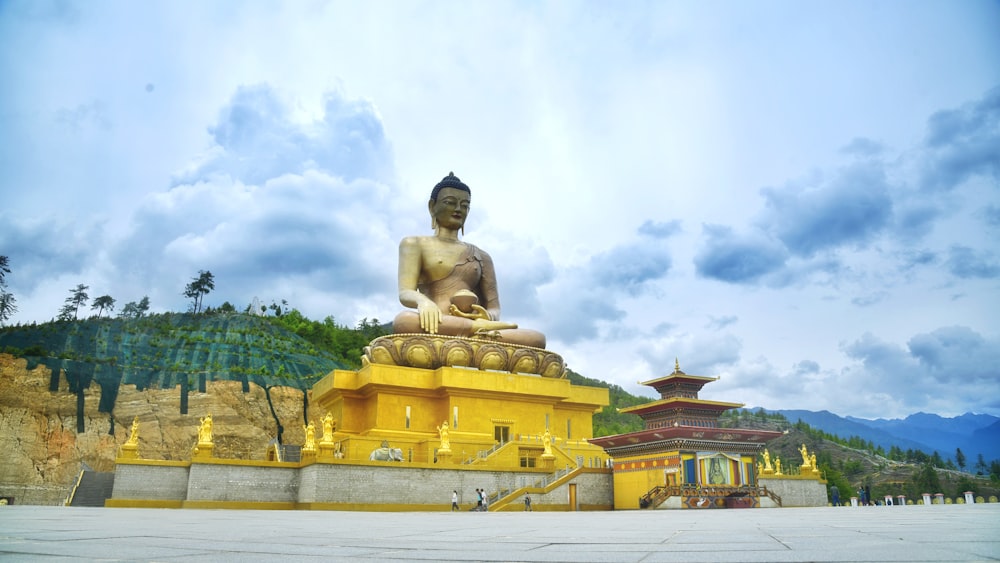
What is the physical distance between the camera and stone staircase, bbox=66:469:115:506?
1953 cm

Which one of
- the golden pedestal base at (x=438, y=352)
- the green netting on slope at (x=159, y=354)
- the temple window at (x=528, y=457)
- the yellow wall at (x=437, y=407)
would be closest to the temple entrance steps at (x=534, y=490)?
the temple window at (x=528, y=457)

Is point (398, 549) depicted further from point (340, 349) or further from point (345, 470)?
point (340, 349)

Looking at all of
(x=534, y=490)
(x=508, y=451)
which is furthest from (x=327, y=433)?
(x=534, y=490)

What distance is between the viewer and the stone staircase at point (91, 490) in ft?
64.1

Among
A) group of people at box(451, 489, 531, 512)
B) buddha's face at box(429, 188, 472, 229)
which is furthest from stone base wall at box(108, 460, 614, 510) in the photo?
buddha's face at box(429, 188, 472, 229)

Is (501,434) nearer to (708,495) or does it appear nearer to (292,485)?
(708,495)

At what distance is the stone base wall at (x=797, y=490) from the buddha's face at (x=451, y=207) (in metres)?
14.4

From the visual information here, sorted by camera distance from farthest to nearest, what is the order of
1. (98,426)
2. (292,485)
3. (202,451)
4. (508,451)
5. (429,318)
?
1. (98,426)
2. (429,318)
3. (508,451)
4. (292,485)
5. (202,451)

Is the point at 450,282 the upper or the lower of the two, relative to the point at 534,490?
upper

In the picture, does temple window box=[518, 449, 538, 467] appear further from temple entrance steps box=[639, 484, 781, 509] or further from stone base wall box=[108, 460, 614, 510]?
temple entrance steps box=[639, 484, 781, 509]

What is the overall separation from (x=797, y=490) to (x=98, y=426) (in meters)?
33.6

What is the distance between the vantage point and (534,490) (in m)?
19.3

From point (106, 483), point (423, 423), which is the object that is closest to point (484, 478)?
point (423, 423)

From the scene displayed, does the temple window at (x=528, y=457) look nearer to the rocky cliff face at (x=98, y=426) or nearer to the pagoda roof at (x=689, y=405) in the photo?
the pagoda roof at (x=689, y=405)
